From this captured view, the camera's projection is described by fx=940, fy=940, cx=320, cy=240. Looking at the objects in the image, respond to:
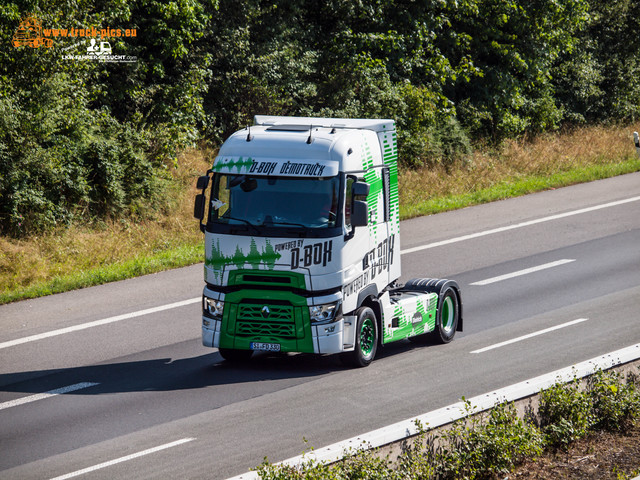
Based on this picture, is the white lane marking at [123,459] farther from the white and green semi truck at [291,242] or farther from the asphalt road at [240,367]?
the white and green semi truck at [291,242]

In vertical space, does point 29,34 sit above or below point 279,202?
above

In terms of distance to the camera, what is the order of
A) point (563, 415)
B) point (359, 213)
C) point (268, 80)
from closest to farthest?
1. point (563, 415)
2. point (359, 213)
3. point (268, 80)

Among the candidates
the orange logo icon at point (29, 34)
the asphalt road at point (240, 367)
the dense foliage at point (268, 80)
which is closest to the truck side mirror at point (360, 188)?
the asphalt road at point (240, 367)

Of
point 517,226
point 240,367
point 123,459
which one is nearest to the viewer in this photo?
point 123,459

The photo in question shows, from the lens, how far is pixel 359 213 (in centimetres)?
1210

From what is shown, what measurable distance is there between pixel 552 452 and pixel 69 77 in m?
15.9

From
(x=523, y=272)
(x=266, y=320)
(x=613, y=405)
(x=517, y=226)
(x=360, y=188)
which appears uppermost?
(x=360, y=188)

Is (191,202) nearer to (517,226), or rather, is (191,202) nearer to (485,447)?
(517,226)

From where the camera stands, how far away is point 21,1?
65.6 feet

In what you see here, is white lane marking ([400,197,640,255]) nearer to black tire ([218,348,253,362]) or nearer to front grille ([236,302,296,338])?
black tire ([218,348,253,362])

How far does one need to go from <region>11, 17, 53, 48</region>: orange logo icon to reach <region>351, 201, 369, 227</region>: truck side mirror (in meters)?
11.0

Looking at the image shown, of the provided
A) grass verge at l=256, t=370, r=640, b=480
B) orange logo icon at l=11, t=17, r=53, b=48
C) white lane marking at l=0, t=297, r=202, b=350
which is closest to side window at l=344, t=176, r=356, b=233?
grass verge at l=256, t=370, r=640, b=480

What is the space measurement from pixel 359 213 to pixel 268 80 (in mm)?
15821

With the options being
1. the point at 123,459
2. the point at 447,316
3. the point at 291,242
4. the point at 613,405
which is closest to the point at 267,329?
the point at 291,242
